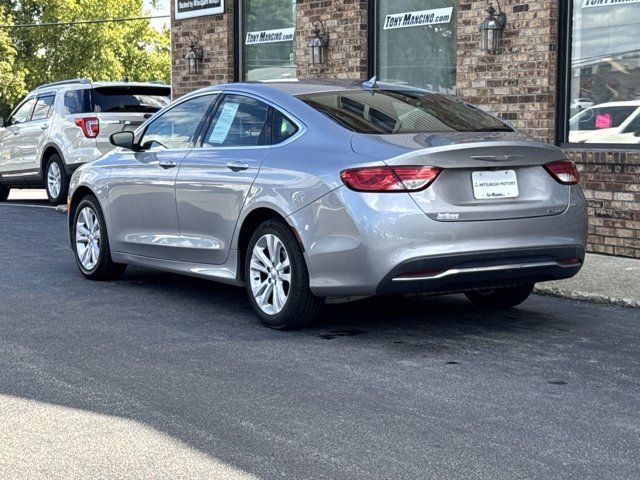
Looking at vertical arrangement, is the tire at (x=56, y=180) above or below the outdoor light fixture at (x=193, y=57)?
below

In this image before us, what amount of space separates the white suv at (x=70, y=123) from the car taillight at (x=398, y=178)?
397 inches

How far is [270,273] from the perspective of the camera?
7.37 meters

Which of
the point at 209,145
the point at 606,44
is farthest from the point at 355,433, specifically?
the point at 606,44

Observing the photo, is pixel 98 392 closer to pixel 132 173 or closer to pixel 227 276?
pixel 227 276

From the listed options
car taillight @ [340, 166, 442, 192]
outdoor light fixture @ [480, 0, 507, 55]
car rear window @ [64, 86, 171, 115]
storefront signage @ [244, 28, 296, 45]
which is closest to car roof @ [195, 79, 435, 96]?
car taillight @ [340, 166, 442, 192]

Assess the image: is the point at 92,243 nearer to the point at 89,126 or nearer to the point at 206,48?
the point at 89,126

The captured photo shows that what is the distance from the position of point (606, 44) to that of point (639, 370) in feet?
19.0

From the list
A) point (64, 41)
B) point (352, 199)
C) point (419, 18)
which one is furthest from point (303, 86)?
point (64, 41)

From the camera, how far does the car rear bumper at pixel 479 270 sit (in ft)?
21.9

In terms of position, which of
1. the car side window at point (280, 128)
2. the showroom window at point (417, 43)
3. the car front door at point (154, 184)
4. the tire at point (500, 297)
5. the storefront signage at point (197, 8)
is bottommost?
the tire at point (500, 297)

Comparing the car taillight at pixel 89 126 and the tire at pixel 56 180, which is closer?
the car taillight at pixel 89 126

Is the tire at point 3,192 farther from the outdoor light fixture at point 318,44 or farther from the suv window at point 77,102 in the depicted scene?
the outdoor light fixture at point 318,44

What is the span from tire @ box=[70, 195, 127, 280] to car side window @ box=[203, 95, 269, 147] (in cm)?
158

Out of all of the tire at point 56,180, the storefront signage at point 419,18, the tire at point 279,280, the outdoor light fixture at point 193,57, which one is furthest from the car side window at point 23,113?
the tire at point 279,280
